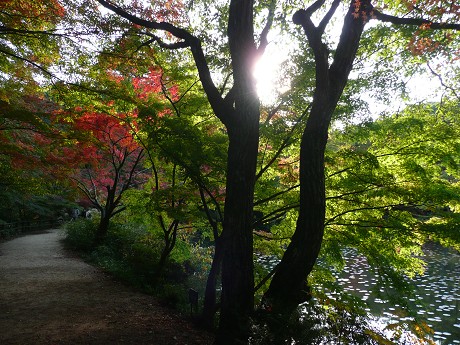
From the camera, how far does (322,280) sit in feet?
20.2

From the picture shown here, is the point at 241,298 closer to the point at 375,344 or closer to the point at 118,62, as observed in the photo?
the point at 375,344

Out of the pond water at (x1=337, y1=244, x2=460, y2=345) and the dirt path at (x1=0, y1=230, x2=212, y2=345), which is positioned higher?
the pond water at (x1=337, y1=244, x2=460, y2=345)

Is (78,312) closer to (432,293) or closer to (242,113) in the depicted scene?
(242,113)

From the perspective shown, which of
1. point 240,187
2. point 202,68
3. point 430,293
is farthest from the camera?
point 430,293

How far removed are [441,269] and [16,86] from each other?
21.6 metres

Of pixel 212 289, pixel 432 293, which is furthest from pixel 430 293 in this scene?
pixel 212 289

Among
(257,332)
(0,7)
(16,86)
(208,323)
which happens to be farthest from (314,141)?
(16,86)

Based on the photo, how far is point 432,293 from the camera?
1302 centimetres

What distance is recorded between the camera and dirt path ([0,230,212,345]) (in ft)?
16.8

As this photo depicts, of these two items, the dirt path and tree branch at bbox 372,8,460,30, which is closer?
tree branch at bbox 372,8,460,30

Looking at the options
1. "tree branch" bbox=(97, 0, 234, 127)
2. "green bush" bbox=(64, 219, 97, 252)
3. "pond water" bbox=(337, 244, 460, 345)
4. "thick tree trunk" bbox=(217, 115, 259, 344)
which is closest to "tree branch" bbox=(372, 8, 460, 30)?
"thick tree trunk" bbox=(217, 115, 259, 344)

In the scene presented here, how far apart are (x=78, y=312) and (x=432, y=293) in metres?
13.6

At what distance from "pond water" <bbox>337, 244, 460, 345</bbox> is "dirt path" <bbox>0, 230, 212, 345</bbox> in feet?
14.3

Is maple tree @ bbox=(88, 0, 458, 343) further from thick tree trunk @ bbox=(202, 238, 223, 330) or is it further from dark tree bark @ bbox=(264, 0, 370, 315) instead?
thick tree trunk @ bbox=(202, 238, 223, 330)
